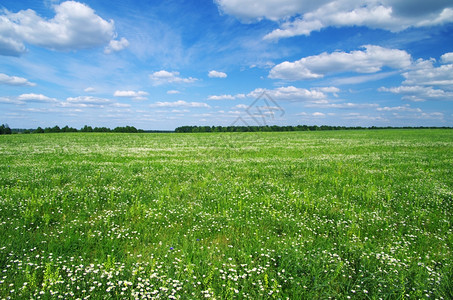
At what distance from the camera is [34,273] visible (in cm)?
368

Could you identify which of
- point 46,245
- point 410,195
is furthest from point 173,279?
point 410,195

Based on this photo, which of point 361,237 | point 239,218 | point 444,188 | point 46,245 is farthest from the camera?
point 444,188

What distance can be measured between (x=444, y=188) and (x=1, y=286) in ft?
44.5

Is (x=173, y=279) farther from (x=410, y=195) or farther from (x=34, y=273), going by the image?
(x=410, y=195)

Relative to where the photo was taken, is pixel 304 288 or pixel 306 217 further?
pixel 306 217

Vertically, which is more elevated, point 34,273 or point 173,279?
point 34,273

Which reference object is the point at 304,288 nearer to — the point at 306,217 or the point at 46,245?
the point at 306,217

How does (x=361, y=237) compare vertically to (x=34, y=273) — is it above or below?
below

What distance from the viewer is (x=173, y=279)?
386 cm

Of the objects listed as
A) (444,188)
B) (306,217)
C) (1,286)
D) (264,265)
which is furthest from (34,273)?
(444,188)

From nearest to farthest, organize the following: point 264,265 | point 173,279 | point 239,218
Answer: point 173,279
point 264,265
point 239,218

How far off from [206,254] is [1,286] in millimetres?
3311

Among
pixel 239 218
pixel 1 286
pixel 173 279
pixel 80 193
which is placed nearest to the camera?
pixel 1 286

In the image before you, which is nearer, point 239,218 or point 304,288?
point 304,288
